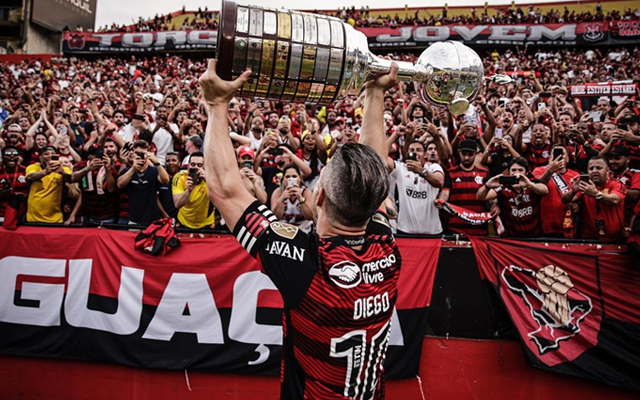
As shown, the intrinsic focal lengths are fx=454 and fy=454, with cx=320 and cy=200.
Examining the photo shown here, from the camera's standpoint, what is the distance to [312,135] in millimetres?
7066

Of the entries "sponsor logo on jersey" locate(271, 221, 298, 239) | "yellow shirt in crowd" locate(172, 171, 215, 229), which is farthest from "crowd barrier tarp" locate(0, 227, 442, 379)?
"sponsor logo on jersey" locate(271, 221, 298, 239)

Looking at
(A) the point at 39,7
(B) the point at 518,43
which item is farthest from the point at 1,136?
(A) the point at 39,7

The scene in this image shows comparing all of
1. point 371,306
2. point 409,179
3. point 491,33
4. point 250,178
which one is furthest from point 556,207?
point 491,33

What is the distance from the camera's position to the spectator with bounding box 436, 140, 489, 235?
6.05m

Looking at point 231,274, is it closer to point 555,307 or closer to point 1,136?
point 555,307

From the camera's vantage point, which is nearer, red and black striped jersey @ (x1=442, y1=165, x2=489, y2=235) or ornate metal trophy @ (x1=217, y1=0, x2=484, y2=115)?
ornate metal trophy @ (x1=217, y1=0, x2=484, y2=115)

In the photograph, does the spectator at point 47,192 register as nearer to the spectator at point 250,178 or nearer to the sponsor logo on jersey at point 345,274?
the spectator at point 250,178

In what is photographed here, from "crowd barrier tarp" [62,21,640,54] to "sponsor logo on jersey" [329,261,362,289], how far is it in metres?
31.8

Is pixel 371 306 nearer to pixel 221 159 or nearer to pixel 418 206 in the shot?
pixel 221 159

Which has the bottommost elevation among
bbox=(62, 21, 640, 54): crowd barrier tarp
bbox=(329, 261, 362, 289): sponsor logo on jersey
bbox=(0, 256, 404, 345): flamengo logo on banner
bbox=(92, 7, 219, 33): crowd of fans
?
bbox=(0, 256, 404, 345): flamengo logo on banner

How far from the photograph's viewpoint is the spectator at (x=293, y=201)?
18.3 ft

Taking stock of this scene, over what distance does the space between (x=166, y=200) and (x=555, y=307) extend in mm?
4908

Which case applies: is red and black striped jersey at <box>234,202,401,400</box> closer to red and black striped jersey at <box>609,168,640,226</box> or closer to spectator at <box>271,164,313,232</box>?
spectator at <box>271,164,313,232</box>

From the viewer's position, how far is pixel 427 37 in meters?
32.4
